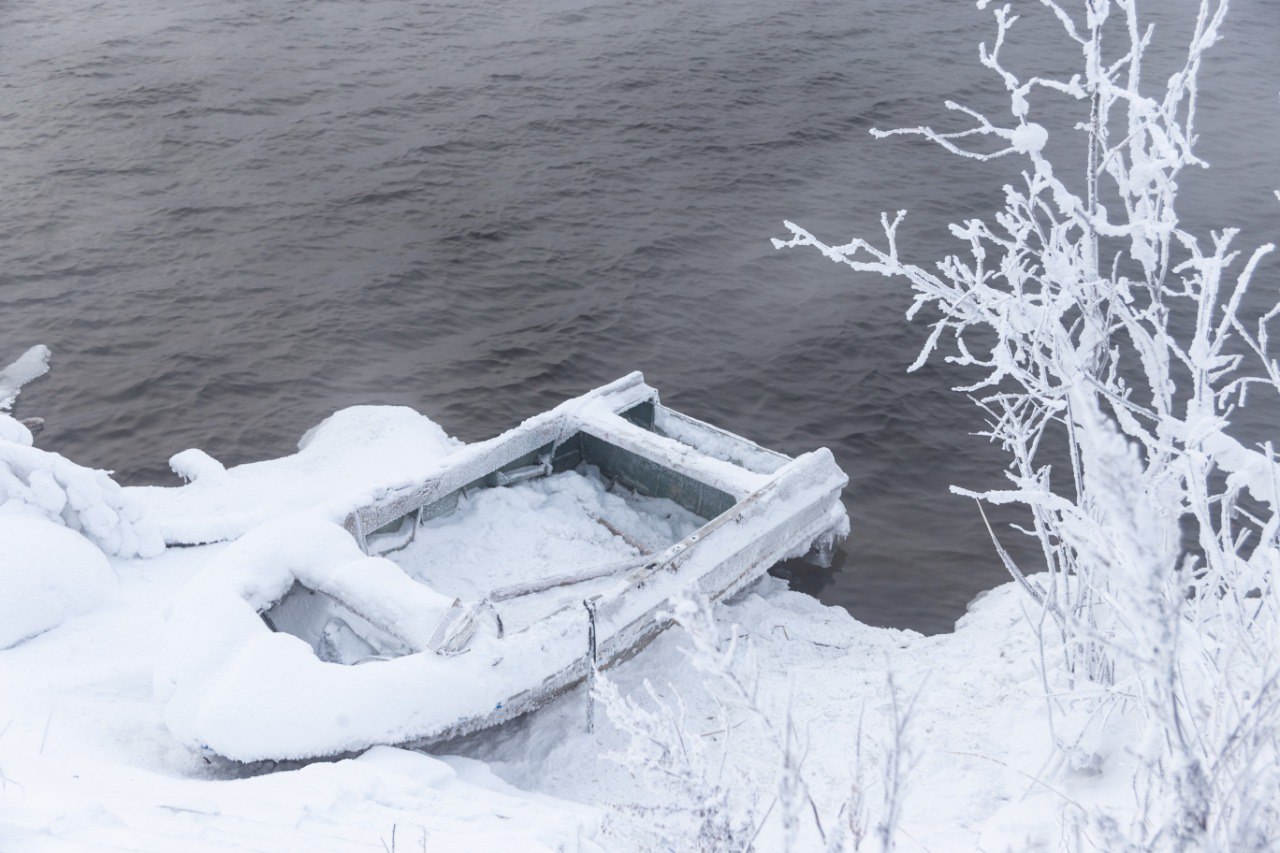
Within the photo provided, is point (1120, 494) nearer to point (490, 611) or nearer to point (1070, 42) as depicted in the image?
point (490, 611)

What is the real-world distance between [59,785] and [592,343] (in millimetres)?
8599

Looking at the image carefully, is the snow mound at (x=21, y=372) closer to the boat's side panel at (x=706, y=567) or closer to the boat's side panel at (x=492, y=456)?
the boat's side panel at (x=492, y=456)

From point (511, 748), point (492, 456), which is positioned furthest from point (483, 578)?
point (511, 748)

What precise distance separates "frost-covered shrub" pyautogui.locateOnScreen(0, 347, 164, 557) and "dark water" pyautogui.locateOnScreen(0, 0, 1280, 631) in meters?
2.58

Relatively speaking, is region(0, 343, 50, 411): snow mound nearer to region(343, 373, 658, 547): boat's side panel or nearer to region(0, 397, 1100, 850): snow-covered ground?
region(0, 397, 1100, 850): snow-covered ground

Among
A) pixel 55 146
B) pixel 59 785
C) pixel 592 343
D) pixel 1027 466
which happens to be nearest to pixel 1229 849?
pixel 1027 466

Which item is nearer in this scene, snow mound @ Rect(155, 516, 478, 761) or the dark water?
snow mound @ Rect(155, 516, 478, 761)

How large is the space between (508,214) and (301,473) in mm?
6354

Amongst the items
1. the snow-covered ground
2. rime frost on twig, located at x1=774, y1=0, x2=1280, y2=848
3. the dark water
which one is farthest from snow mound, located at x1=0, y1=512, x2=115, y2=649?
A: rime frost on twig, located at x1=774, y1=0, x2=1280, y2=848

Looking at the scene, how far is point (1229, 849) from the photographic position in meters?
2.45

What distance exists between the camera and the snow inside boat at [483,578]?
5.38 m

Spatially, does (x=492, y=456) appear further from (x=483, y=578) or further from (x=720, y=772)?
(x=720, y=772)

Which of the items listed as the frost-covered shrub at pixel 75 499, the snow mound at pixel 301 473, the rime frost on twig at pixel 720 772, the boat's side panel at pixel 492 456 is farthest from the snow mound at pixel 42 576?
the rime frost on twig at pixel 720 772

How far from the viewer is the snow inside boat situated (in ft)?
17.7
